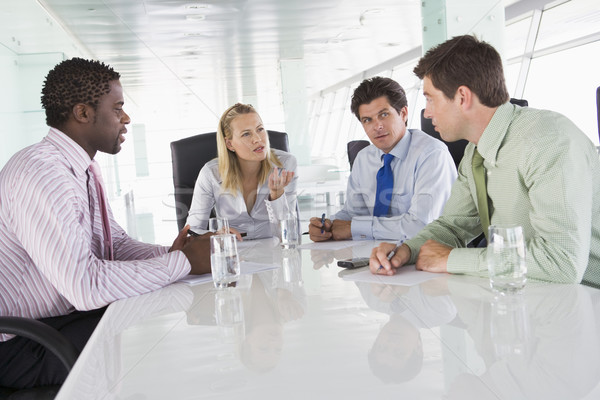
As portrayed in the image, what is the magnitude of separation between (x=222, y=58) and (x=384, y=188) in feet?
18.0

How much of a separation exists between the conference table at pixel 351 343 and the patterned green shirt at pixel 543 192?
0.07 m

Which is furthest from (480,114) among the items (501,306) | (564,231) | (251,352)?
(251,352)

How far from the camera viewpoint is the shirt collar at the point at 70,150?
165 cm

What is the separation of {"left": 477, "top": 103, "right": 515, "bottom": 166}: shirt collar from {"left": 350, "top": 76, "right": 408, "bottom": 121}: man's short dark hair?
116 centimetres

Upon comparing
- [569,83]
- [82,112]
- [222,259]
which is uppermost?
[569,83]

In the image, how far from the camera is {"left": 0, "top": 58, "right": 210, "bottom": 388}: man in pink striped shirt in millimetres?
1387

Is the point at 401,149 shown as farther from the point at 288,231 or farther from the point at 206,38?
the point at 206,38

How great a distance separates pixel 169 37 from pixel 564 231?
6.46 m

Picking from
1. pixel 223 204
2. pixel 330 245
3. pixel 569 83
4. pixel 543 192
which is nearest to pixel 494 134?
pixel 543 192

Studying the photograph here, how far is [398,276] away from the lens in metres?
1.47

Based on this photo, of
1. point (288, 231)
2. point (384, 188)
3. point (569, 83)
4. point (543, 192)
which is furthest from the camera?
point (569, 83)

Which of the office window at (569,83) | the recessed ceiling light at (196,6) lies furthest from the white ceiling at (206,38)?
the office window at (569,83)

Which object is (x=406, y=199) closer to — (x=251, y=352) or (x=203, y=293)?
(x=203, y=293)

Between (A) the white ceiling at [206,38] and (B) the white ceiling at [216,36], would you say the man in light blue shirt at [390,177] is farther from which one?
(B) the white ceiling at [216,36]
